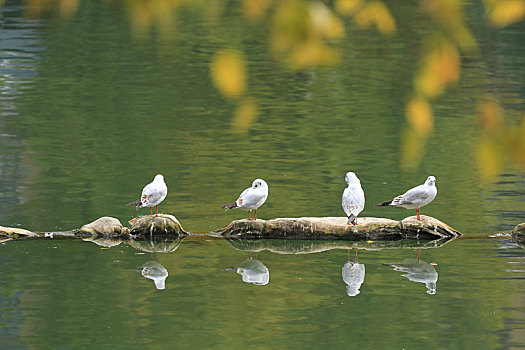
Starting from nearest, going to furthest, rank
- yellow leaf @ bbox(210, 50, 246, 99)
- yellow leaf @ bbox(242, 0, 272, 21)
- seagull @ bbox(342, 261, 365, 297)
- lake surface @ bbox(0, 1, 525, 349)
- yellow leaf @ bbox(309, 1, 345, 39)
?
yellow leaf @ bbox(309, 1, 345, 39) < yellow leaf @ bbox(210, 50, 246, 99) < yellow leaf @ bbox(242, 0, 272, 21) < lake surface @ bbox(0, 1, 525, 349) < seagull @ bbox(342, 261, 365, 297)

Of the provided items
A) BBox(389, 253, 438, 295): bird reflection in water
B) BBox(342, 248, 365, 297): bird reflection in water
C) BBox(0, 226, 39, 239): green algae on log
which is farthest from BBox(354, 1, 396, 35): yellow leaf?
BBox(0, 226, 39, 239): green algae on log

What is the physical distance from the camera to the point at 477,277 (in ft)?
29.6

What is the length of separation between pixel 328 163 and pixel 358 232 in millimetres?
4335

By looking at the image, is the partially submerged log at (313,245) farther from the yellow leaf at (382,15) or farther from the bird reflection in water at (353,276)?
the yellow leaf at (382,15)

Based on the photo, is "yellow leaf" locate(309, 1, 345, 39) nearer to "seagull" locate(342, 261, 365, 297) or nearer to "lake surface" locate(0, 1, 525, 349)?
"lake surface" locate(0, 1, 525, 349)

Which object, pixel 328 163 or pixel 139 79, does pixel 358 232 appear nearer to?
pixel 328 163

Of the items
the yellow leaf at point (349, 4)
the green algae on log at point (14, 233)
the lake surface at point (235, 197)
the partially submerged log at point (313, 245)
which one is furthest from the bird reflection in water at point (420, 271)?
the yellow leaf at point (349, 4)

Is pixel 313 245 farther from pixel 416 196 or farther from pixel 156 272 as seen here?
pixel 156 272

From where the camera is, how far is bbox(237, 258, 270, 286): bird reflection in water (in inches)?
358

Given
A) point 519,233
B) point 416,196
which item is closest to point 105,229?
point 416,196

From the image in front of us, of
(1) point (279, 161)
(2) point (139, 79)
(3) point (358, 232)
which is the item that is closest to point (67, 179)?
(1) point (279, 161)

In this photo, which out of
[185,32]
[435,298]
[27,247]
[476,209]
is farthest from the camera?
[185,32]

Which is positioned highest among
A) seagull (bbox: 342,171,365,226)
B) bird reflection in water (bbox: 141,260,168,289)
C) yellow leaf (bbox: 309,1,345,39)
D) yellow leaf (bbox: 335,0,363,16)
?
yellow leaf (bbox: 335,0,363,16)

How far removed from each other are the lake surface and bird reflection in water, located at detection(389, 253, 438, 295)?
0.07ft
